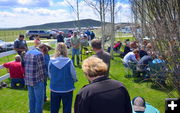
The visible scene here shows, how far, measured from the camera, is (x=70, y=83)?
4578mm

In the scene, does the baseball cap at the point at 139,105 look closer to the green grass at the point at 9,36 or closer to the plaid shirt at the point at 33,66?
the plaid shirt at the point at 33,66

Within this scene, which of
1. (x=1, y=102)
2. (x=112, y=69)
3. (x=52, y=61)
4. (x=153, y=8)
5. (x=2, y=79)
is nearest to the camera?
(x=153, y=8)

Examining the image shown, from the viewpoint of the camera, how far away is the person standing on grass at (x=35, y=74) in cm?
487

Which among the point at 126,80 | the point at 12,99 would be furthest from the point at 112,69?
the point at 12,99

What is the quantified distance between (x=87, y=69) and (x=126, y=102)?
59 cm

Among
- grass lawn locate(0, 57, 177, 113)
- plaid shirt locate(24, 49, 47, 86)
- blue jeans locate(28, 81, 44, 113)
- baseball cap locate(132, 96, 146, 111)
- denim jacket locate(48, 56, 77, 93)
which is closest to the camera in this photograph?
baseball cap locate(132, 96, 146, 111)

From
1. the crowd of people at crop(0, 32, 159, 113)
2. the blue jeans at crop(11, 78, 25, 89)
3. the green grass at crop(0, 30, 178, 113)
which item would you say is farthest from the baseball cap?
the blue jeans at crop(11, 78, 25, 89)

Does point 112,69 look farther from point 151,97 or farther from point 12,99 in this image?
point 12,99

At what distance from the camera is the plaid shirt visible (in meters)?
4.86

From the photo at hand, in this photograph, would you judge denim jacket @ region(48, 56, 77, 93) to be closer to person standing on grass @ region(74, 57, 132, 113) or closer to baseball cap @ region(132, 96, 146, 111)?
baseball cap @ region(132, 96, 146, 111)

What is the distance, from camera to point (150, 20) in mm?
3148

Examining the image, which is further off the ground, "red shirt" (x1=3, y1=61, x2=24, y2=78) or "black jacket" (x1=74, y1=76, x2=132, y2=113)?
"black jacket" (x1=74, y1=76, x2=132, y2=113)

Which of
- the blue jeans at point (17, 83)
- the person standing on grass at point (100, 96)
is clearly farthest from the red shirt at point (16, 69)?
the person standing on grass at point (100, 96)

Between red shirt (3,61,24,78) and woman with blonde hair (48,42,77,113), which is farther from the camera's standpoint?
red shirt (3,61,24,78)
